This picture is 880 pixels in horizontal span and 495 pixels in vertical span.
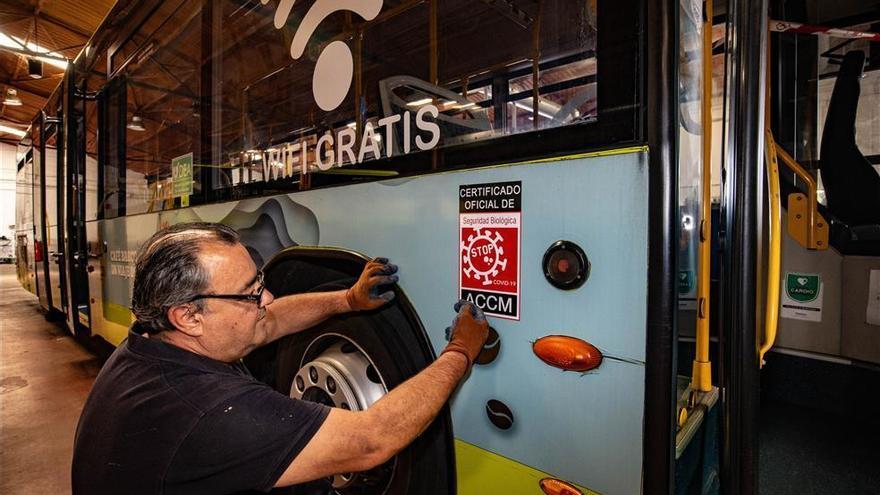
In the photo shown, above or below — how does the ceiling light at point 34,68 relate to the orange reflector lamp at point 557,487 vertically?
above

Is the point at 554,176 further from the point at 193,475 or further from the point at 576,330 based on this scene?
the point at 193,475

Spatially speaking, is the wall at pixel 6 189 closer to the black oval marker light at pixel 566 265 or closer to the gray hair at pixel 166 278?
the gray hair at pixel 166 278

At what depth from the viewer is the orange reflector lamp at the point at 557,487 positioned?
1.10m

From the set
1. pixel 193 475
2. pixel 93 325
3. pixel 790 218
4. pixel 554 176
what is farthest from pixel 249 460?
pixel 93 325

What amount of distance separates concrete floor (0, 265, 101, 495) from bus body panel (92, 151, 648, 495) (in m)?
2.65

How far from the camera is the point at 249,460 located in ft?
3.46

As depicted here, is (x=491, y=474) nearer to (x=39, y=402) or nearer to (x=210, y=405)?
(x=210, y=405)

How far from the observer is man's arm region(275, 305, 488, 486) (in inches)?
43.3

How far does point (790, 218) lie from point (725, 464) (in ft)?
6.72

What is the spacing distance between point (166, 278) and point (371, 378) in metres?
0.81

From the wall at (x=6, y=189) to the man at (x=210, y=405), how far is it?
29796mm

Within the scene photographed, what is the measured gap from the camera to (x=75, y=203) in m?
4.33

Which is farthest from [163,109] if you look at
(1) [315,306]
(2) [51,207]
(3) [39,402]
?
(2) [51,207]

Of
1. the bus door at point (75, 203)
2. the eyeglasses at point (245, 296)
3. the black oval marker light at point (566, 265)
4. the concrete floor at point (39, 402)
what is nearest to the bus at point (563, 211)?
the black oval marker light at point (566, 265)
